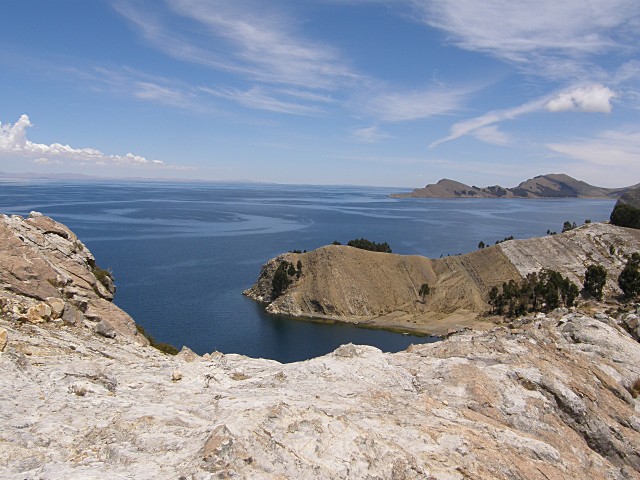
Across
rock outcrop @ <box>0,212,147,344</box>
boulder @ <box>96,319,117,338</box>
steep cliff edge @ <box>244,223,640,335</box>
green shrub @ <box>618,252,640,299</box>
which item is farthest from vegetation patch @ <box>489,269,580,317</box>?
boulder @ <box>96,319,117,338</box>

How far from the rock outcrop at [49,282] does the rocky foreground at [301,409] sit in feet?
0.46

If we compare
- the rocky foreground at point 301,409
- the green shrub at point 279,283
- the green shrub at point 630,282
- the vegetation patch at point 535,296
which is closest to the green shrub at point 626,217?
the green shrub at point 630,282

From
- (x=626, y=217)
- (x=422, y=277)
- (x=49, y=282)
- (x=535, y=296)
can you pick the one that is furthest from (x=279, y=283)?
(x=626, y=217)

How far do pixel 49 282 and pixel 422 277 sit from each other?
10623 cm

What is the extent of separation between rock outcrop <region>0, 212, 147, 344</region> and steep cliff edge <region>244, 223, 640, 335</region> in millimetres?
82703

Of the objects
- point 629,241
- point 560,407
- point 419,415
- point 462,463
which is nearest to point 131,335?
point 419,415

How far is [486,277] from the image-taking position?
117750 millimetres

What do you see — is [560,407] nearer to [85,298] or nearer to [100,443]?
[100,443]

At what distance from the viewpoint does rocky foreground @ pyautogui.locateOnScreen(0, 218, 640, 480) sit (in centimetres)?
1291

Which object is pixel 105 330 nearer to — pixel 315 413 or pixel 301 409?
pixel 301 409

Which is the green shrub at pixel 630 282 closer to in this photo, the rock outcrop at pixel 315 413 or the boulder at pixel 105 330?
the rock outcrop at pixel 315 413

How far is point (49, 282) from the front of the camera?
75.5 ft

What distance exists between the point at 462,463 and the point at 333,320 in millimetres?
92070

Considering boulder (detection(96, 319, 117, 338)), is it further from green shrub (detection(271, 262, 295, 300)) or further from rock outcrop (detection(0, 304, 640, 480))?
green shrub (detection(271, 262, 295, 300))
